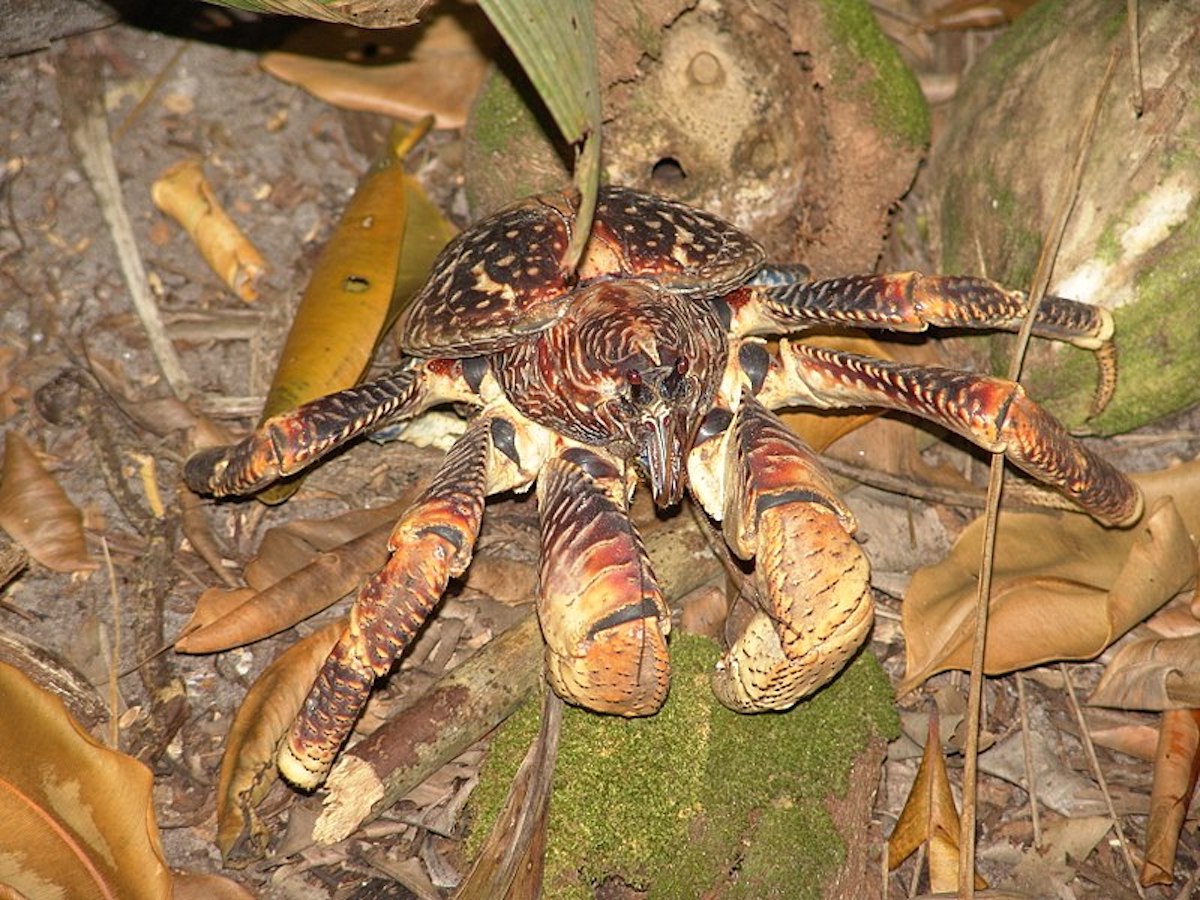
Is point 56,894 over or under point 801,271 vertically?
under

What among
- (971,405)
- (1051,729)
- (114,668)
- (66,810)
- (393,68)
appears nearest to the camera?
(66,810)

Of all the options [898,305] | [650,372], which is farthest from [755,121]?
[650,372]

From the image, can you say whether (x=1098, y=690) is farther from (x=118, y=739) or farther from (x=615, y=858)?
(x=118, y=739)

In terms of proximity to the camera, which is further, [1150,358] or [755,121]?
[755,121]

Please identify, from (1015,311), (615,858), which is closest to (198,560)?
(615,858)

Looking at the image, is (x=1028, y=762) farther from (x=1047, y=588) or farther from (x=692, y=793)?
(x=692, y=793)

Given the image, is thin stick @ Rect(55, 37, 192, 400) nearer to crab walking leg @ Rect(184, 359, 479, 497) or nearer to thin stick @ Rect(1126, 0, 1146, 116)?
crab walking leg @ Rect(184, 359, 479, 497)

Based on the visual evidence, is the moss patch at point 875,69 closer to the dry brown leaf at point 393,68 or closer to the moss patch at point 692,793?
the dry brown leaf at point 393,68

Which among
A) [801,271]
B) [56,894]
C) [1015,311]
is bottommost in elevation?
[56,894]
